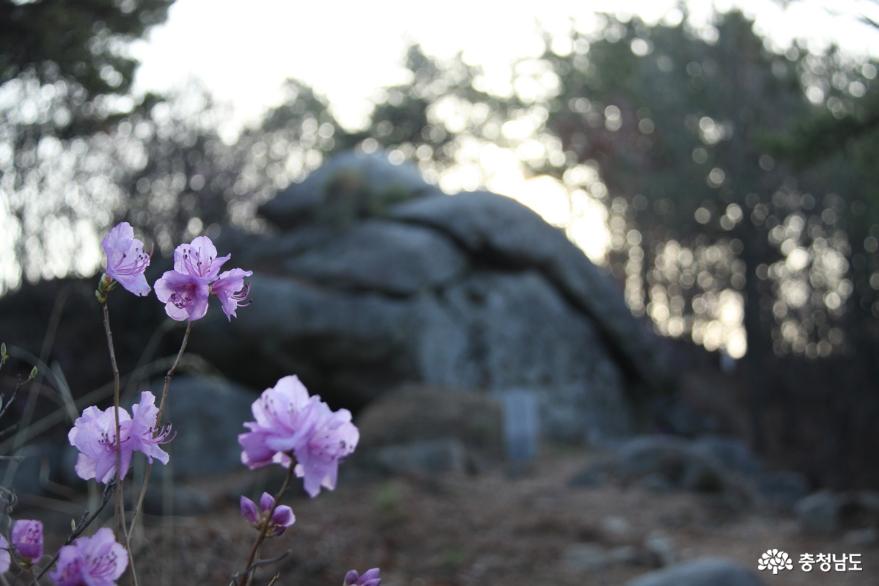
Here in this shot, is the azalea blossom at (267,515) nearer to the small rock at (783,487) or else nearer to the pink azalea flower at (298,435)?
the pink azalea flower at (298,435)

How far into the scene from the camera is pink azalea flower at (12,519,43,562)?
3.58ft

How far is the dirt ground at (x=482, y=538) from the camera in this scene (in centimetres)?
391

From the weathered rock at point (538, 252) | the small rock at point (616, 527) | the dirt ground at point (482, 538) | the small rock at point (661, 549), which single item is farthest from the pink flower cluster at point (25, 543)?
the weathered rock at point (538, 252)

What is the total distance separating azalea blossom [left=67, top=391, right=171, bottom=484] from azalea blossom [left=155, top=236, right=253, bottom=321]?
0.12 metres

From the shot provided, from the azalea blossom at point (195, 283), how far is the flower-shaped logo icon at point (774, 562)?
3726 mm

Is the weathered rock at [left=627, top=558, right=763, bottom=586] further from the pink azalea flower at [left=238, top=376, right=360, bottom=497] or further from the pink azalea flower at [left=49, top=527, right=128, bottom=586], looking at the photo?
the pink azalea flower at [left=49, top=527, right=128, bottom=586]

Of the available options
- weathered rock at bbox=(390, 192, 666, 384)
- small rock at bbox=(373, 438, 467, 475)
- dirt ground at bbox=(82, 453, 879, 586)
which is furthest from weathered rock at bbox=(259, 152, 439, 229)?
dirt ground at bbox=(82, 453, 879, 586)

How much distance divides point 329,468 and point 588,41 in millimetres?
23169

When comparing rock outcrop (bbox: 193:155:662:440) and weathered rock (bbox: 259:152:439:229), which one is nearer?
rock outcrop (bbox: 193:155:662:440)

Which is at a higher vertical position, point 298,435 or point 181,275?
point 181,275

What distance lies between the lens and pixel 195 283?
1210mm

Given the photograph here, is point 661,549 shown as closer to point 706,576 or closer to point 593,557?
point 593,557

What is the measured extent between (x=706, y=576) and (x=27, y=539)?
2984mm

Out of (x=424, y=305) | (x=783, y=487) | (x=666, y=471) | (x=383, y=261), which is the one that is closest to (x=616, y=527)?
(x=666, y=471)
